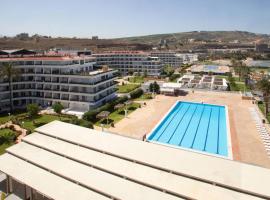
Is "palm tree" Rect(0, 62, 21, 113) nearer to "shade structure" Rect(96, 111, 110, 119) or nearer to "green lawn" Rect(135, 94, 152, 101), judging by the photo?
"shade structure" Rect(96, 111, 110, 119)

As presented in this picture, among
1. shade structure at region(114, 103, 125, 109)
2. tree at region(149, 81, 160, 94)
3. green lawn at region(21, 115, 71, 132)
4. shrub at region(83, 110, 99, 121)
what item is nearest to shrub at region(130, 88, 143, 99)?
tree at region(149, 81, 160, 94)

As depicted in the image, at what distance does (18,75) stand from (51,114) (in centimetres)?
1206

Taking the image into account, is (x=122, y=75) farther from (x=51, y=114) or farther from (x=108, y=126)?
(x=108, y=126)

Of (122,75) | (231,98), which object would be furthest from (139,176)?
(122,75)

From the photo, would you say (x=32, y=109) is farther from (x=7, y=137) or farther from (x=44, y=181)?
(x=44, y=181)

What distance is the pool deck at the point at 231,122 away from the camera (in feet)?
113

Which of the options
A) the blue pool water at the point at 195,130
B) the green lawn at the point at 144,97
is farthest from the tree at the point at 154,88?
the blue pool water at the point at 195,130

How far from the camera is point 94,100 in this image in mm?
55000

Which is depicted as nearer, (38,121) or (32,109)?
(38,121)

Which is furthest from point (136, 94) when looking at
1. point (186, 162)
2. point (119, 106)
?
point (186, 162)

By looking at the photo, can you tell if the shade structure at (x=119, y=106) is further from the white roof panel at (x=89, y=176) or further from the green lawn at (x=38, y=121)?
the white roof panel at (x=89, y=176)

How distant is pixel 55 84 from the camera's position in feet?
188

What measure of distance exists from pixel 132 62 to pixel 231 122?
72.3 meters

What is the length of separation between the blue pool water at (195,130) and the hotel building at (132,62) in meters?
54.7
